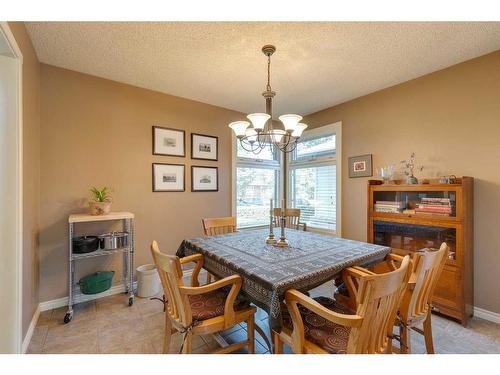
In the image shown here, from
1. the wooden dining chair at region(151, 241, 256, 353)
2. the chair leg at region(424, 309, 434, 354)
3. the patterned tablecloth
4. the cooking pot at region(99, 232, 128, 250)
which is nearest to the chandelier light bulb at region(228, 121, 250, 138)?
the patterned tablecloth

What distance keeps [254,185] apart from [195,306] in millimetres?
2610

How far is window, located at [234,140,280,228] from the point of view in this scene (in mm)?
3832

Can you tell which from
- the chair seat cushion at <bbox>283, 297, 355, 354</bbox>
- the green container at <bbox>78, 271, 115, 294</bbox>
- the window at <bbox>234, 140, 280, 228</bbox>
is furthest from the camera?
the window at <bbox>234, 140, 280, 228</bbox>

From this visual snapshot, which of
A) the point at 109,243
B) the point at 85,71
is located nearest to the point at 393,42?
the point at 85,71

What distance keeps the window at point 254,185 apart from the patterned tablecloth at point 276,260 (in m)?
1.47

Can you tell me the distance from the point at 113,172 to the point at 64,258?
3.35 ft

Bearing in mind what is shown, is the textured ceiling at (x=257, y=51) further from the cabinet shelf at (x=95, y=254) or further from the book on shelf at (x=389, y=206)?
the cabinet shelf at (x=95, y=254)

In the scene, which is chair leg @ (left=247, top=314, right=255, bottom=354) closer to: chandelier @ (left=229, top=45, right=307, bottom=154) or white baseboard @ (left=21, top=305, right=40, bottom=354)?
chandelier @ (left=229, top=45, right=307, bottom=154)

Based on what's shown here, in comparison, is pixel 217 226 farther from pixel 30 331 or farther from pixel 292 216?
pixel 30 331

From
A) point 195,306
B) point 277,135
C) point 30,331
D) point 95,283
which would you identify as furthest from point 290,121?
point 30,331

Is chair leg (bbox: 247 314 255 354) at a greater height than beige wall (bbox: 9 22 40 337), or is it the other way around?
beige wall (bbox: 9 22 40 337)

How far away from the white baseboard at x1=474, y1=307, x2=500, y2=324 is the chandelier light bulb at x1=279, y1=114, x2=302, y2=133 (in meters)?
2.49

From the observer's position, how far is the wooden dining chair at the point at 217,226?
262 centimetres

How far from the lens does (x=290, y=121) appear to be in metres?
1.84
